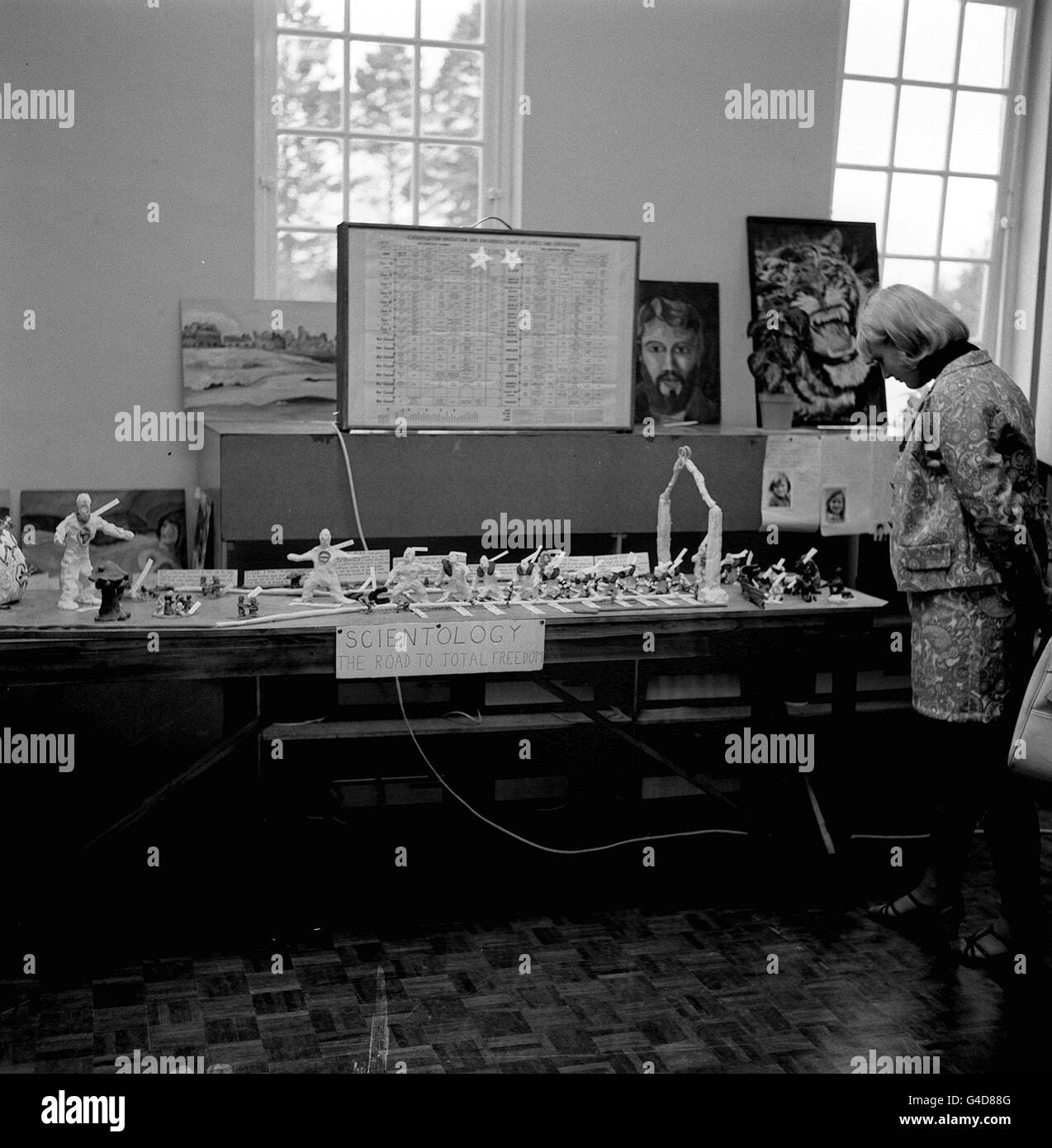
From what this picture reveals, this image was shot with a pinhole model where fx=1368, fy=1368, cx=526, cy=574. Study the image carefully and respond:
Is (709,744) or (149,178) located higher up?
(149,178)

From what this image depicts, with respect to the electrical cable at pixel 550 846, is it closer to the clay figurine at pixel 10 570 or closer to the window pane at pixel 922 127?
the clay figurine at pixel 10 570

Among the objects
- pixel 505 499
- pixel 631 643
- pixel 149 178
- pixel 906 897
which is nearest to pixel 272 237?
pixel 149 178

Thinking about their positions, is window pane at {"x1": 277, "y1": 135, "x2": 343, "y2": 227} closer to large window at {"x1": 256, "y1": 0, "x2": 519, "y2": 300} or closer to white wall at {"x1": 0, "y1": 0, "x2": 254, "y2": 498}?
large window at {"x1": 256, "y1": 0, "x2": 519, "y2": 300}

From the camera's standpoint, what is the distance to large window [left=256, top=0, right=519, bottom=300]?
→ 193 inches

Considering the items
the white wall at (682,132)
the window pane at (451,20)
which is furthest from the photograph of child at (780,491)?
the window pane at (451,20)

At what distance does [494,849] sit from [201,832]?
1017 mm

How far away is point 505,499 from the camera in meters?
4.49

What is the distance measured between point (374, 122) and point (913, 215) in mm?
2298

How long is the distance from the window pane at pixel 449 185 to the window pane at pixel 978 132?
82.7 inches

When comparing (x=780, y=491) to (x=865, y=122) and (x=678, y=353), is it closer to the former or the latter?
(x=678, y=353)

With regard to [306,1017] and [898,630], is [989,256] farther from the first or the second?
[306,1017]

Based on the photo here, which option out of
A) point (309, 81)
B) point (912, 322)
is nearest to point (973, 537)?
point (912, 322)

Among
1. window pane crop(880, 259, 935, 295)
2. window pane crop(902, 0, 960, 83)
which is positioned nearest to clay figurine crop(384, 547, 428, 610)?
window pane crop(880, 259, 935, 295)

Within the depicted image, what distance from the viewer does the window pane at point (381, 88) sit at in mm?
4992
